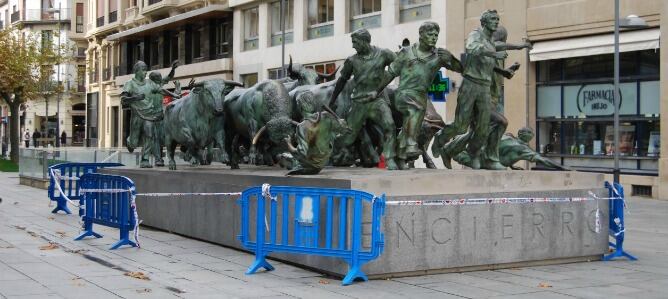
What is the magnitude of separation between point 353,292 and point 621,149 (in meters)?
19.5

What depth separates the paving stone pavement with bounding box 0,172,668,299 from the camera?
926cm

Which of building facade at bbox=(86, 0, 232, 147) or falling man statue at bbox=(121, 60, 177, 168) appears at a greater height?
building facade at bbox=(86, 0, 232, 147)

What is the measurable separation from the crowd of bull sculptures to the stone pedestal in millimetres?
822

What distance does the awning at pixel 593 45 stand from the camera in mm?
25031

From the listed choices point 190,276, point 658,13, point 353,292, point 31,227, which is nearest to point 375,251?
point 353,292

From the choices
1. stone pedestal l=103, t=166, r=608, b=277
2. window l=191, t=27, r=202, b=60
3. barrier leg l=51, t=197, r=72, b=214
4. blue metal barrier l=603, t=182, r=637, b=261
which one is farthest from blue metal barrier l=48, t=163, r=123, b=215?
window l=191, t=27, r=202, b=60

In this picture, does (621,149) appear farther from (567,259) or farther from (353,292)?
(353,292)

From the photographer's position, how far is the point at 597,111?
27.5 m

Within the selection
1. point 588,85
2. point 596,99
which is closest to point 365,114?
point 596,99

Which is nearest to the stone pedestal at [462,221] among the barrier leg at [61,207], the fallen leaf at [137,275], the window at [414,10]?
the fallen leaf at [137,275]

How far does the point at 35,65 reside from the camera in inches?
1870

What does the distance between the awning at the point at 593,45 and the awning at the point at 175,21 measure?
2181 cm

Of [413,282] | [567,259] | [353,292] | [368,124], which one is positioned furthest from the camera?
[368,124]

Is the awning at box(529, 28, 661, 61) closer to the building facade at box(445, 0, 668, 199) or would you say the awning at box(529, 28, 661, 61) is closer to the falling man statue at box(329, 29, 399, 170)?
the building facade at box(445, 0, 668, 199)
